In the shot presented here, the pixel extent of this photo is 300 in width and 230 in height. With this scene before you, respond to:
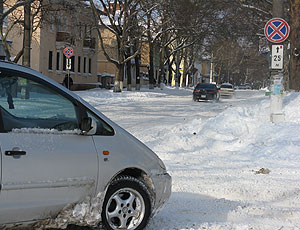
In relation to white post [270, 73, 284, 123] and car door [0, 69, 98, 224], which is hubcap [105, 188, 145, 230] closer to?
car door [0, 69, 98, 224]

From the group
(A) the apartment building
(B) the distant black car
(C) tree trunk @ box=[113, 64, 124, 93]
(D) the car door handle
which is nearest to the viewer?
(D) the car door handle

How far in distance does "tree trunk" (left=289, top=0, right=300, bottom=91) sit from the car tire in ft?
52.2

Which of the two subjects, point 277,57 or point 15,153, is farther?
point 277,57

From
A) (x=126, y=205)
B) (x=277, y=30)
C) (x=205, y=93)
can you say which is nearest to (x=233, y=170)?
(x=126, y=205)

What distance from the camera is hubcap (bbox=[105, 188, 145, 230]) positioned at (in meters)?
4.55

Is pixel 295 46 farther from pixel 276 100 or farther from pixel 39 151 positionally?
pixel 39 151

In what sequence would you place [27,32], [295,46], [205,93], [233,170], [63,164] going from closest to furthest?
[63,164] → [233,170] → [295,46] → [27,32] → [205,93]

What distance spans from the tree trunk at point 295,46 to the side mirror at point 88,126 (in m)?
16.1

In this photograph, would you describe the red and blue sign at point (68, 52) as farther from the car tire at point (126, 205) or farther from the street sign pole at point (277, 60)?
the car tire at point (126, 205)

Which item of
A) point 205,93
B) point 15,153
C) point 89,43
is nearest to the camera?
point 15,153

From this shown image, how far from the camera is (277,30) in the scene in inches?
494

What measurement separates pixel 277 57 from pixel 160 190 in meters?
8.82

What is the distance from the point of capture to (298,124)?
38.2 ft

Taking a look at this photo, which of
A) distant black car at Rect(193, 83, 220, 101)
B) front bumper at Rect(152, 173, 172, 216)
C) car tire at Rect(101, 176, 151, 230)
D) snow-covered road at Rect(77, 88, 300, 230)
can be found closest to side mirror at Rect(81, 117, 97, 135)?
car tire at Rect(101, 176, 151, 230)
